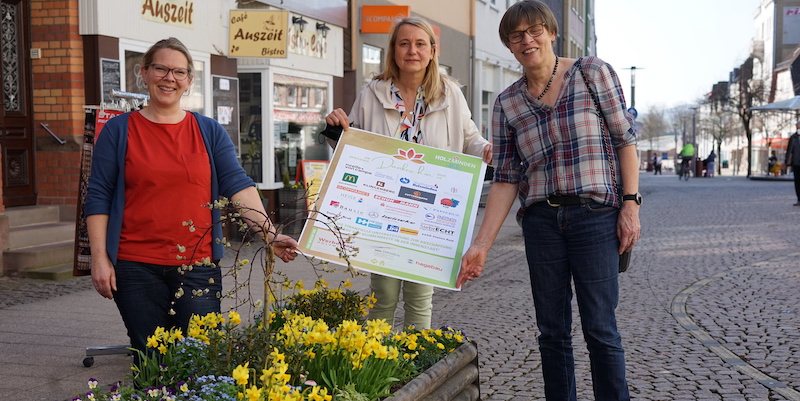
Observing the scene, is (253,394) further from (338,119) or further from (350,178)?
(338,119)

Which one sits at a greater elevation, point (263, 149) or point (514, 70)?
point (514, 70)

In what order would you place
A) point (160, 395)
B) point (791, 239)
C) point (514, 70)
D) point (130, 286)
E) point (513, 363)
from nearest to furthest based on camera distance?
point (160, 395)
point (130, 286)
point (513, 363)
point (791, 239)
point (514, 70)

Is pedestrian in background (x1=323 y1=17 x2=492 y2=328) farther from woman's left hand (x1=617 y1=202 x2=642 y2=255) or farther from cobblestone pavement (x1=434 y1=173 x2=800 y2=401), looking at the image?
cobblestone pavement (x1=434 y1=173 x2=800 y2=401)

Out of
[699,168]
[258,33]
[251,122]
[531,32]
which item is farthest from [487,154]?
[699,168]

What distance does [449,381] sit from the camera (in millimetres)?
3568

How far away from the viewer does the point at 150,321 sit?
3.83 metres

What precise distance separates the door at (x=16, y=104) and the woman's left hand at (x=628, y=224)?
8331mm

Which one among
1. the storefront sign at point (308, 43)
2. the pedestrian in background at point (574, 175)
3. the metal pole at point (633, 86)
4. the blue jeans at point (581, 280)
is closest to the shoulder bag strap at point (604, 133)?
the pedestrian in background at point (574, 175)

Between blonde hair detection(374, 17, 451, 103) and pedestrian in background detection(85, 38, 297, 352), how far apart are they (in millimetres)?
983

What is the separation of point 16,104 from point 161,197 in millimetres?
7582

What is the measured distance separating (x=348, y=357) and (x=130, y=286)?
45.0 inches

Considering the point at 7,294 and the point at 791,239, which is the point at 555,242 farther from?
the point at 791,239

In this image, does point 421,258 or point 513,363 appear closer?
point 421,258

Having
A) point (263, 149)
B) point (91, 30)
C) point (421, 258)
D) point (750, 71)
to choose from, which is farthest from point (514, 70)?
point (750, 71)
